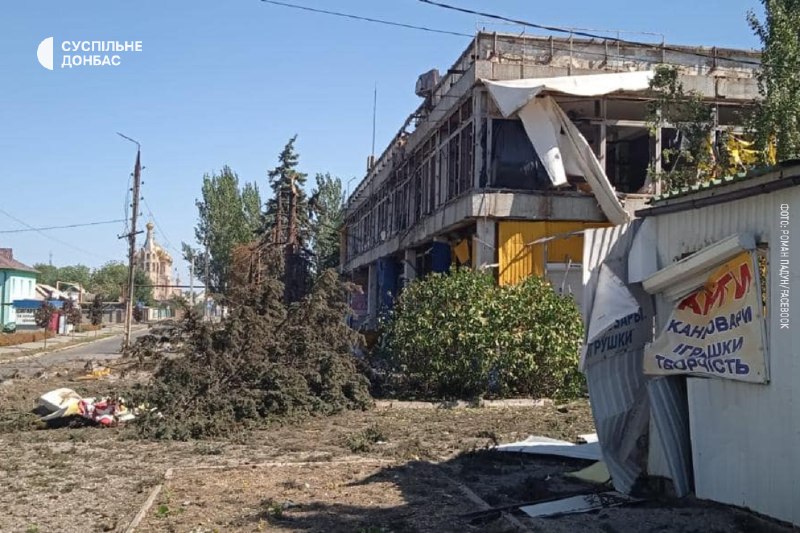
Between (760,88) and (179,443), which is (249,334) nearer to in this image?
(179,443)

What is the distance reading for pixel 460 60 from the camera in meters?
22.2

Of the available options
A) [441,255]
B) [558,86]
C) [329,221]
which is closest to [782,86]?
[558,86]

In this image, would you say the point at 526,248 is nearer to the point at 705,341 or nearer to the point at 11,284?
the point at 705,341

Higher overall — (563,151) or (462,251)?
(563,151)

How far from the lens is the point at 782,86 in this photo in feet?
55.5

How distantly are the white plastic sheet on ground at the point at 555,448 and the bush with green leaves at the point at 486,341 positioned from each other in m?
4.77

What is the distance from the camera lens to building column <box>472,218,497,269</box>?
19.3 metres

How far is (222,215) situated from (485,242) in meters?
47.3

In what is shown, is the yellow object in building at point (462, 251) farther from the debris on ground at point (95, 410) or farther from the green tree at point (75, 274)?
the green tree at point (75, 274)

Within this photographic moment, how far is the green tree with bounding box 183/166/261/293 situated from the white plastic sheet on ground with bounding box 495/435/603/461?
171ft

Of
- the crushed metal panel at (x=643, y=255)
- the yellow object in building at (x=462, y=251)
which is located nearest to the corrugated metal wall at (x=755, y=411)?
the crushed metal panel at (x=643, y=255)

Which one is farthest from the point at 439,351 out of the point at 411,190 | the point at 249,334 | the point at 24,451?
the point at 411,190

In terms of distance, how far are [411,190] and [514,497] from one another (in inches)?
851

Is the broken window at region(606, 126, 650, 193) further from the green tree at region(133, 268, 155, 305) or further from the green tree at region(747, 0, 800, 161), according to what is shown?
the green tree at region(133, 268, 155, 305)
